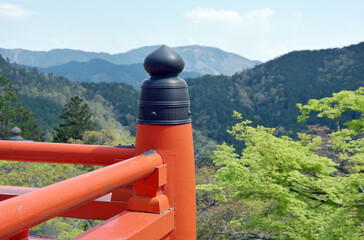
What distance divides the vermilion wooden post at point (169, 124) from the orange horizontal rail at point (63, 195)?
0.15 metres

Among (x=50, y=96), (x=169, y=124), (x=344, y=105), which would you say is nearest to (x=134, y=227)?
(x=169, y=124)

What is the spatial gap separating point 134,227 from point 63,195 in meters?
0.44

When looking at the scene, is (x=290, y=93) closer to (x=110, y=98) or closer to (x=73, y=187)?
(x=110, y=98)

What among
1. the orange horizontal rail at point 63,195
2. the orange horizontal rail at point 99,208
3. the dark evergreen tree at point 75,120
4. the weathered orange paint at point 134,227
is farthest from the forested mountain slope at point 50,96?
the orange horizontal rail at point 63,195

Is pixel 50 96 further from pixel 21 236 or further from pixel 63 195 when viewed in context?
pixel 63 195

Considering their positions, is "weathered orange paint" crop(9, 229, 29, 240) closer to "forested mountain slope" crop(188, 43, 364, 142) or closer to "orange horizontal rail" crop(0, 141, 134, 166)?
"orange horizontal rail" crop(0, 141, 134, 166)

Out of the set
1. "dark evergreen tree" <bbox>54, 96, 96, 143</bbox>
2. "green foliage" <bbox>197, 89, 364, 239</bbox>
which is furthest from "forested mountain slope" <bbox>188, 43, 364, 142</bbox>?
"green foliage" <bbox>197, 89, 364, 239</bbox>

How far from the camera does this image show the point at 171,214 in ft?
6.16

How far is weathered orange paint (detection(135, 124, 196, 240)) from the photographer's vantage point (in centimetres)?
188

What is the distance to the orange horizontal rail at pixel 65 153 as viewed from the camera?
2.06 meters

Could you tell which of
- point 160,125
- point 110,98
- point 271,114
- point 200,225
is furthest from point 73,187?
point 110,98

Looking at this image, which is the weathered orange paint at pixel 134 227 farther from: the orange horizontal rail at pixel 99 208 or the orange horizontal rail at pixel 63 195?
Answer: the orange horizontal rail at pixel 99 208

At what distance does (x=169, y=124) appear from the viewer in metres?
1.88

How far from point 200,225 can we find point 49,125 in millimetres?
53063
